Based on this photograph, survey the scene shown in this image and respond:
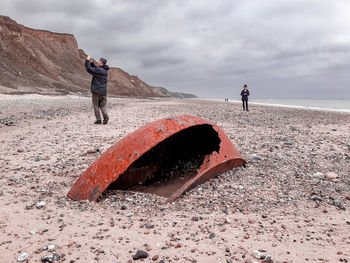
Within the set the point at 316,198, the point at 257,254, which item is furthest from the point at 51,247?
the point at 316,198

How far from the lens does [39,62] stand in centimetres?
4788

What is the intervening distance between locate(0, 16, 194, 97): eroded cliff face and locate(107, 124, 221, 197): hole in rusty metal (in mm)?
29659

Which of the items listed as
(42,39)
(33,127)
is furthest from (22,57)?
(33,127)

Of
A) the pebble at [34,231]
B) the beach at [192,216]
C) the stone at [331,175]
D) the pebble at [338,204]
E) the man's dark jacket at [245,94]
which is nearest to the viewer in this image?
the beach at [192,216]

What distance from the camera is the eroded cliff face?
37375 millimetres

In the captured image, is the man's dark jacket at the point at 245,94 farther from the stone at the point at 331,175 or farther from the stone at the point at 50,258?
the stone at the point at 50,258

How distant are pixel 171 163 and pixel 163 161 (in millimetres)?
139

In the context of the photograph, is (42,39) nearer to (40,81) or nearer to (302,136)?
(40,81)

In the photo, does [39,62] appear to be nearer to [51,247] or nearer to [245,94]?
[245,94]

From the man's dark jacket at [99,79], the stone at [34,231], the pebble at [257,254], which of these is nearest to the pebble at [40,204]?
the stone at [34,231]

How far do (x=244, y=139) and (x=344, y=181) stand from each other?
300 cm

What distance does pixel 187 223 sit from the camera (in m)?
2.81

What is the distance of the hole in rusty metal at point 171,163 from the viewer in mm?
4023

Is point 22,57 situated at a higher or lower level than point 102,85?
higher
